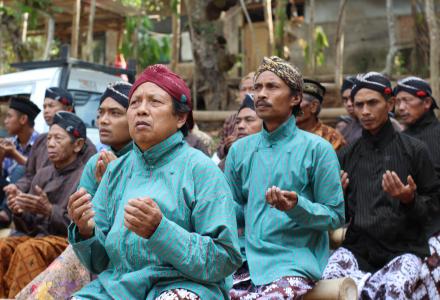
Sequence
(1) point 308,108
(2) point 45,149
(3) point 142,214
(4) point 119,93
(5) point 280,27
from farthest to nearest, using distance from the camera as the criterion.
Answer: (5) point 280,27 → (2) point 45,149 → (1) point 308,108 → (4) point 119,93 → (3) point 142,214

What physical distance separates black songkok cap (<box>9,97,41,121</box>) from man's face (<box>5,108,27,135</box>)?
0.04 metres

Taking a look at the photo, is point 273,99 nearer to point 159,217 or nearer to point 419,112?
point 159,217

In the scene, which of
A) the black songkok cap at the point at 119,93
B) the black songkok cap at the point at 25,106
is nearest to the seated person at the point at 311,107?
the black songkok cap at the point at 119,93

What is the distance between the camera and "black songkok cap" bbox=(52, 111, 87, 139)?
17.9 feet

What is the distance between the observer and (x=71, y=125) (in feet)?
17.9

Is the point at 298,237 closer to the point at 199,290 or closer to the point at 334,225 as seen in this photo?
the point at 334,225

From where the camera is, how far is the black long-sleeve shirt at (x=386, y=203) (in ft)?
15.0

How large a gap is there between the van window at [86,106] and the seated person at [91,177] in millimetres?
3933

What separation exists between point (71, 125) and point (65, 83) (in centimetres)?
289

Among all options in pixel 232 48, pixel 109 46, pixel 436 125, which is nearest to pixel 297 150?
pixel 436 125

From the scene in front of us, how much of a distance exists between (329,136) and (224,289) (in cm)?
289

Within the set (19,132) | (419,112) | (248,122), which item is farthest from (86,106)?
(419,112)

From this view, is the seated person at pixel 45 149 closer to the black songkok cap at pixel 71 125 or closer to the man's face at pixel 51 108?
the man's face at pixel 51 108

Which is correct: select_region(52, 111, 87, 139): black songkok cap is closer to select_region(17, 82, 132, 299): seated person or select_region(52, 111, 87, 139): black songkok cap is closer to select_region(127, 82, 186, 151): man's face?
select_region(17, 82, 132, 299): seated person
